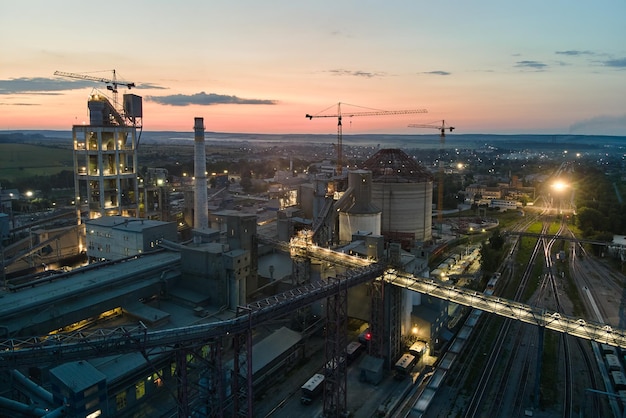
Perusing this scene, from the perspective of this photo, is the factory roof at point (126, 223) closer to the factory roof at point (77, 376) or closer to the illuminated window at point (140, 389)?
the illuminated window at point (140, 389)

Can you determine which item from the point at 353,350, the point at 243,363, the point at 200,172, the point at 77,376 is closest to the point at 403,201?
the point at 200,172

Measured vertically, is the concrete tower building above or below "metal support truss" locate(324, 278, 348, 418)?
above

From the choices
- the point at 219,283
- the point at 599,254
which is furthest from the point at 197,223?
the point at 599,254

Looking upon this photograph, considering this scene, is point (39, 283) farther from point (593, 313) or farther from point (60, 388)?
point (593, 313)

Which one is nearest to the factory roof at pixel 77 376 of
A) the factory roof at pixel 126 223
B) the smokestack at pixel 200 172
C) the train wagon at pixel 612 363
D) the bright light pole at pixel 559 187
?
the factory roof at pixel 126 223

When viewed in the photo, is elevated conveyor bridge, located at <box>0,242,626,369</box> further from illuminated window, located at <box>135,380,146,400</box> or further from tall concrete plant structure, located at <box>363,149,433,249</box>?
tall concrete plant structure, located at <box>363,149,433,249</box>

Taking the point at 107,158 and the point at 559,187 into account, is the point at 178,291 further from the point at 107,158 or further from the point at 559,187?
the point at 559,187

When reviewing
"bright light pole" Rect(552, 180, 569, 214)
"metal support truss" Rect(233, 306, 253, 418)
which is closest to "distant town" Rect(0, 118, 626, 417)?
"metal support truss" Rect(233, 306, 253, 418)
